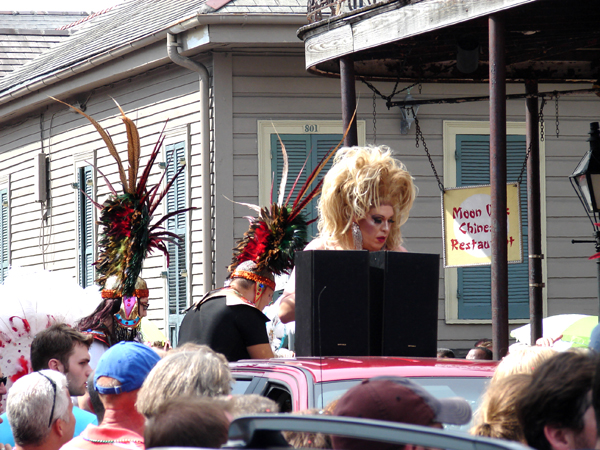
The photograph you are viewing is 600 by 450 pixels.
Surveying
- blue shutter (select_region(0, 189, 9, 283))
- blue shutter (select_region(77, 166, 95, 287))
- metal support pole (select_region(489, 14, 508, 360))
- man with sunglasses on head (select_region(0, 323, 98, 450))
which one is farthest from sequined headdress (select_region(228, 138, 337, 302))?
blue shutter (select_region(0, 189, 9, 283))

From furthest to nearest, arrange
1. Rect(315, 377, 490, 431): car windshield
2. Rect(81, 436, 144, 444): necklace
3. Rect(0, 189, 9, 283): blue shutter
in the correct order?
Rect(0, 189, 9, 283): blue shutter, Rect(81, 436, 144, 444): necklace, Rect(315, 377, 490, 431): car windshield

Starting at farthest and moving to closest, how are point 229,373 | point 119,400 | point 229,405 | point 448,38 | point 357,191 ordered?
point 448,38, point 357,191, point 119,400, point 229,373, point 229,405

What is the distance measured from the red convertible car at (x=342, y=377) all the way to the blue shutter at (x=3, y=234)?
11838mm

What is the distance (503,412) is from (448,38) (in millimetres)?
4416

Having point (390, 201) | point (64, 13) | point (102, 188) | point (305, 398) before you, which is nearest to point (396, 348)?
point (390, 201)

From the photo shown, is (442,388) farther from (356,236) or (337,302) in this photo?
(356,236)

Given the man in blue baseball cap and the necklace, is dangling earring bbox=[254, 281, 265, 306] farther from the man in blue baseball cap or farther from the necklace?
the necklace

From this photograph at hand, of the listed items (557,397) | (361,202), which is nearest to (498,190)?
(361,202)

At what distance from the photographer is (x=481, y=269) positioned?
9.78 m

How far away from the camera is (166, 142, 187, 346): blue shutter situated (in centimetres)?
999

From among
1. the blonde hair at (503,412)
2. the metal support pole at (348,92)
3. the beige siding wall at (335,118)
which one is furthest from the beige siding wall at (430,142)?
the blonde hair at (503,412)

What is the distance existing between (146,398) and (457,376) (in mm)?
1117

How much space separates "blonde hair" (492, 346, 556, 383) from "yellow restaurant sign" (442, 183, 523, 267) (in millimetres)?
3884

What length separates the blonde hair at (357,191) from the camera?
171 inches
